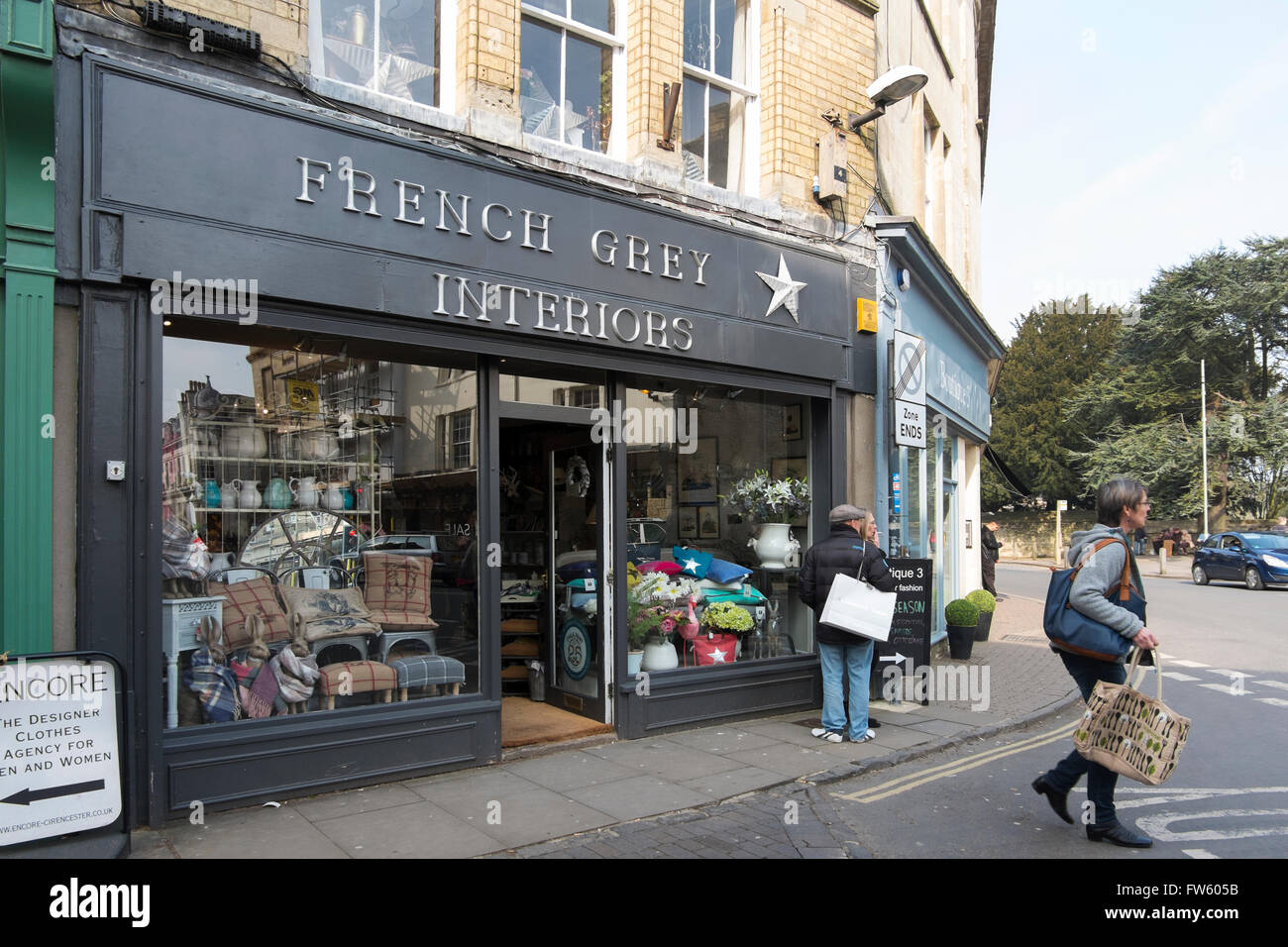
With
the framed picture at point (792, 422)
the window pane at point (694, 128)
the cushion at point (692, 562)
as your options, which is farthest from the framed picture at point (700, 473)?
the window pane at point (694, 128)

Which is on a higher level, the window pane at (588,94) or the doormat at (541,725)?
the window pane at (588,94)

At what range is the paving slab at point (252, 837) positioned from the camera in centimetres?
454

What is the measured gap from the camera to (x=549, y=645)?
26.3ft

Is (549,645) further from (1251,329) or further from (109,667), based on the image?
(1251,329)

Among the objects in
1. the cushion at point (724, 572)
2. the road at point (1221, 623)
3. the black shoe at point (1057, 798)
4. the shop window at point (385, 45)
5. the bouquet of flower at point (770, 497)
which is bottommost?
the road at point (1221, 623)

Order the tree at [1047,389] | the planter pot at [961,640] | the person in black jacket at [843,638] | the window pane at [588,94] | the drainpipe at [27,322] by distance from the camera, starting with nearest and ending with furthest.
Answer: the drainpipe at [27,322] < the person in black jacket at [843,638] < the window pane at [588,94] < the planter pot at [961,640] < the tree at [1047,389]

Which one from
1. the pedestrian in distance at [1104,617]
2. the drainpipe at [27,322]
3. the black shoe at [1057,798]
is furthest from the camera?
the black shoe at [1057,798]

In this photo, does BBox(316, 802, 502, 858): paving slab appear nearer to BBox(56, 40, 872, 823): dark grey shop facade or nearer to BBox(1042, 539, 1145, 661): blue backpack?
BBox(56, 40, 872, 823): dark grey shop facade

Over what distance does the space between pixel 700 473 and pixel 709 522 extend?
49 centimetres

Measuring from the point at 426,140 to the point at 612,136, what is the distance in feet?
7.10

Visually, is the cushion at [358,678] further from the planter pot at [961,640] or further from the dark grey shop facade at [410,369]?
the planter pot at [961,640]

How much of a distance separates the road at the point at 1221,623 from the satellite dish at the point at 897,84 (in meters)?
8.10

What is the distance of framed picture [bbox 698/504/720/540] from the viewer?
833cm
